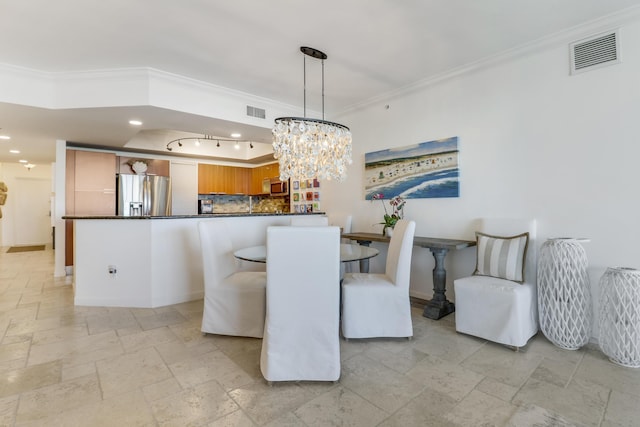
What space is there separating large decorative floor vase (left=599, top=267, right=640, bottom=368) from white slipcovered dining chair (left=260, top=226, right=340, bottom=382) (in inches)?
79.5

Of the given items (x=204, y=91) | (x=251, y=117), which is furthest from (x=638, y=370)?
(x=204, y=91)

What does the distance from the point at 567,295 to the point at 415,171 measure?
1.91 metres

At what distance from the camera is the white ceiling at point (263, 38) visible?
7.25 ft

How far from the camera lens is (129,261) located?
3428 millimetres

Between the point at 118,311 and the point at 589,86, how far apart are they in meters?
4.95

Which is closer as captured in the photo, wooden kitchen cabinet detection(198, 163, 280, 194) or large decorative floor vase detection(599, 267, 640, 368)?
large decorative floor vase detection(599, 267, 640, 368)

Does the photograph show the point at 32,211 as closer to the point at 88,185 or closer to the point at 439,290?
the point at 88,185

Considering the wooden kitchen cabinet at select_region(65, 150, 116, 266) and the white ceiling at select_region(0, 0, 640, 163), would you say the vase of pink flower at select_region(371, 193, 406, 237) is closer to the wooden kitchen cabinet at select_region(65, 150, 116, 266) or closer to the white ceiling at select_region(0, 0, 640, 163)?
the white ceiling at select_region(0, 0, 640, 163)

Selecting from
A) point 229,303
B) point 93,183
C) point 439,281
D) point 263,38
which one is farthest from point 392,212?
point 93,183

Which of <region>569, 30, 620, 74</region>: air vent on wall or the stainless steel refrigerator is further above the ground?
<region>569, 30, 620, 74</region>: air vent on wall

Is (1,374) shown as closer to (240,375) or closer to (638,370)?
(240,375)

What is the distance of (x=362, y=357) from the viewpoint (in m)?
2.24

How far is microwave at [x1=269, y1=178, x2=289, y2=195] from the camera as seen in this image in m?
6.02

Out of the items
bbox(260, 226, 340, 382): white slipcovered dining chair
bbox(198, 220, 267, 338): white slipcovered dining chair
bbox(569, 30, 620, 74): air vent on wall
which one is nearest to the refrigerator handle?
bbox(198, 220, 267, 338): white slipcovered dining chair
